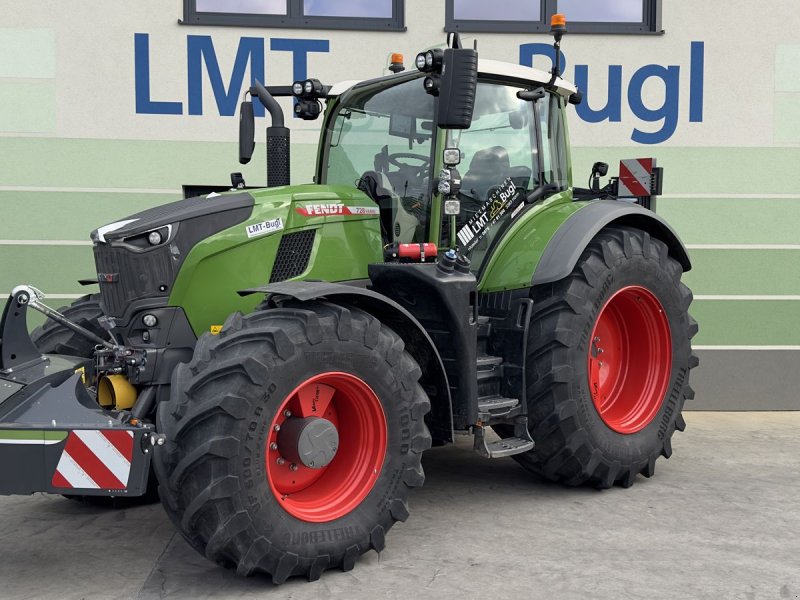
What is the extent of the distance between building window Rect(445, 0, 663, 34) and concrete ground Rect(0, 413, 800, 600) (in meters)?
3.68

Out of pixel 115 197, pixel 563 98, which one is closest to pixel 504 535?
pixel 563 98

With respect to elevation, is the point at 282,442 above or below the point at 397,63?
below

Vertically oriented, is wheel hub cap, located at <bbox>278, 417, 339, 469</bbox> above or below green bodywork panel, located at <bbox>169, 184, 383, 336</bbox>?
below

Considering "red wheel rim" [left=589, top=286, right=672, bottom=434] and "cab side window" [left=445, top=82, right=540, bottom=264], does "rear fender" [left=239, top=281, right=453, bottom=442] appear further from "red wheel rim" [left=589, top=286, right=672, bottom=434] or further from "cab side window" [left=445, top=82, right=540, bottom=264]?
"red wheel rim" [left=589, top=286, right=672, bottom=434]

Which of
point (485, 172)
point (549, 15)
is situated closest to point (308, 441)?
point (485, 172)

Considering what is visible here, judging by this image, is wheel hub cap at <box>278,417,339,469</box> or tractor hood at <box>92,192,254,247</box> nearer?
wheel hub cap at <box>278,417,339,469</box>

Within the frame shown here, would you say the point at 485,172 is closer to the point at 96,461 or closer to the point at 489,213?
the point at 489,213

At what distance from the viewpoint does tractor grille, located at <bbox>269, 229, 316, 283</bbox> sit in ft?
13.8

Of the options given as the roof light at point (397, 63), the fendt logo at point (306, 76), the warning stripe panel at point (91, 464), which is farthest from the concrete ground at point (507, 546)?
the fendt logo at point (306, 76)

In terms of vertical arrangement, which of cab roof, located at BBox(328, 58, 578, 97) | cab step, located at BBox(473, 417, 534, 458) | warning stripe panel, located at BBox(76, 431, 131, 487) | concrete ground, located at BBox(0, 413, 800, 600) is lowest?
concrete ground, located at BBox(0, 413, 800, 600)

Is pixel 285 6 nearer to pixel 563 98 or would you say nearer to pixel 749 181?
pixel 563 98

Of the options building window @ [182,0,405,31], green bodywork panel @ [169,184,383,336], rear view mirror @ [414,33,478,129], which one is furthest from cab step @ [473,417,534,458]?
building window @ [182,0,405,31]

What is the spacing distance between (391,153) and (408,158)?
124 millimetres

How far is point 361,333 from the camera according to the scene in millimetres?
3691
